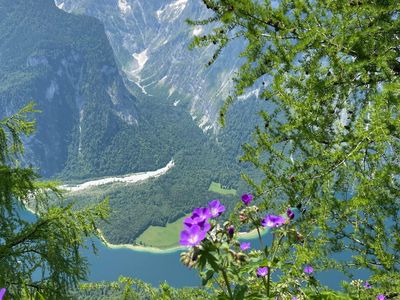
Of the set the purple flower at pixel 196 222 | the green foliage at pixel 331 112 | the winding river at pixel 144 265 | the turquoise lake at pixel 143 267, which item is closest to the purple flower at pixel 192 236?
the purple flower at pixel 196 222

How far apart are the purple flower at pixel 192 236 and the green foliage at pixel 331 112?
4.11ft

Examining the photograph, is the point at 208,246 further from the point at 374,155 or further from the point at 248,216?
the point at 374,155

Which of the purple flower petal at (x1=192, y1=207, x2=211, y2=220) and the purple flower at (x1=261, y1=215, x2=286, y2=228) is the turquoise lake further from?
the purple flower petal at (x1=192, y1=207, x2=211, y2=220)

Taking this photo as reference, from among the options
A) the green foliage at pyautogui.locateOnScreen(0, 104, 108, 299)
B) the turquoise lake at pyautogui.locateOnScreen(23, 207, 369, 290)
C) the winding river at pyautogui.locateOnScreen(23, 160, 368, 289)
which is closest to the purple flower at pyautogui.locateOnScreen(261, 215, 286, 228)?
the green foliage at pyautogui.locateOnScreen(0, 104, 108, 299)

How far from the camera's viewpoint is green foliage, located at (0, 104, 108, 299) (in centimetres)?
733

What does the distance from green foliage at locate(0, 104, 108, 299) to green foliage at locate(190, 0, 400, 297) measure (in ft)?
15.5

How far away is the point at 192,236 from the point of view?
2137 mm

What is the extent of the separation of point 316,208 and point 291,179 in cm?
33

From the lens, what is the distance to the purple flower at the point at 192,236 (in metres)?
2.10

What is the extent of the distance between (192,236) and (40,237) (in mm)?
6289

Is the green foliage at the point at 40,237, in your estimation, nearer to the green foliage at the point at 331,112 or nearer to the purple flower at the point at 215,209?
the green foliage at the point at 331,112

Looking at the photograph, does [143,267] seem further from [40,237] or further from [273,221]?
[273,221]

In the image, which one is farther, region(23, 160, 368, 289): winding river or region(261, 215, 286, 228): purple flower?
region(23, 160, 368, 289): winding river

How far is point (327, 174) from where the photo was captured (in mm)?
3564
